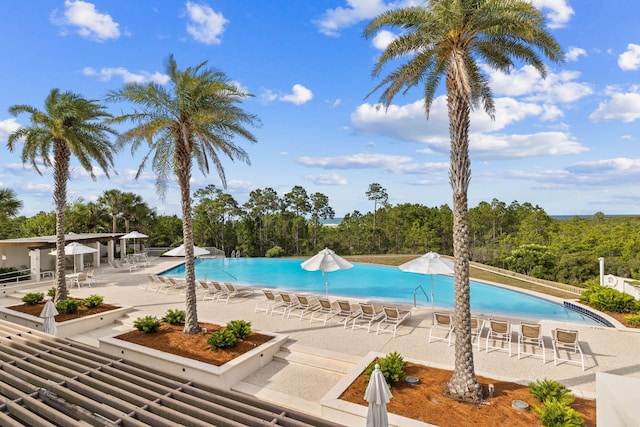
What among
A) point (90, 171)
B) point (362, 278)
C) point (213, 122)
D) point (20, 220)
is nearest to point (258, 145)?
point (213, 122)

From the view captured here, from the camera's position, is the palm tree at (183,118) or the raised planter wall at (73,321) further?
the raised planter wall at (73,321)

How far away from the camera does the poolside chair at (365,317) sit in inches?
410

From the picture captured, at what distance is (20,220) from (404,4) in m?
52.5

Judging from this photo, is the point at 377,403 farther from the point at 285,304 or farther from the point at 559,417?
the point at 285,304

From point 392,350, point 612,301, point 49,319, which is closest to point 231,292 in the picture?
point 49,319

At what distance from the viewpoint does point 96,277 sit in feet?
66.8

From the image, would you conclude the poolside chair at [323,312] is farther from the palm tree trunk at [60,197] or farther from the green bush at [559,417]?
the palm tree trunk at [60,197]

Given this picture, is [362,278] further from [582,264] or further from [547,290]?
[582,264]

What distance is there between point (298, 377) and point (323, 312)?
4.19 m

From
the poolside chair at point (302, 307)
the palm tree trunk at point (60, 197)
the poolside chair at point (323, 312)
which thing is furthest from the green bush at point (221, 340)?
the palm tree trunk at point (60, 197)

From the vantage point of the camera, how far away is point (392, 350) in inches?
340

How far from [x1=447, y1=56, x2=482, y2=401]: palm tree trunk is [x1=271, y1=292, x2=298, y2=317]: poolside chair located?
6714 millimetres

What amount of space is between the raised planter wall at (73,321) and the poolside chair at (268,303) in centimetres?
467

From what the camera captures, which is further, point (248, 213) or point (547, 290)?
point (248, 213)
